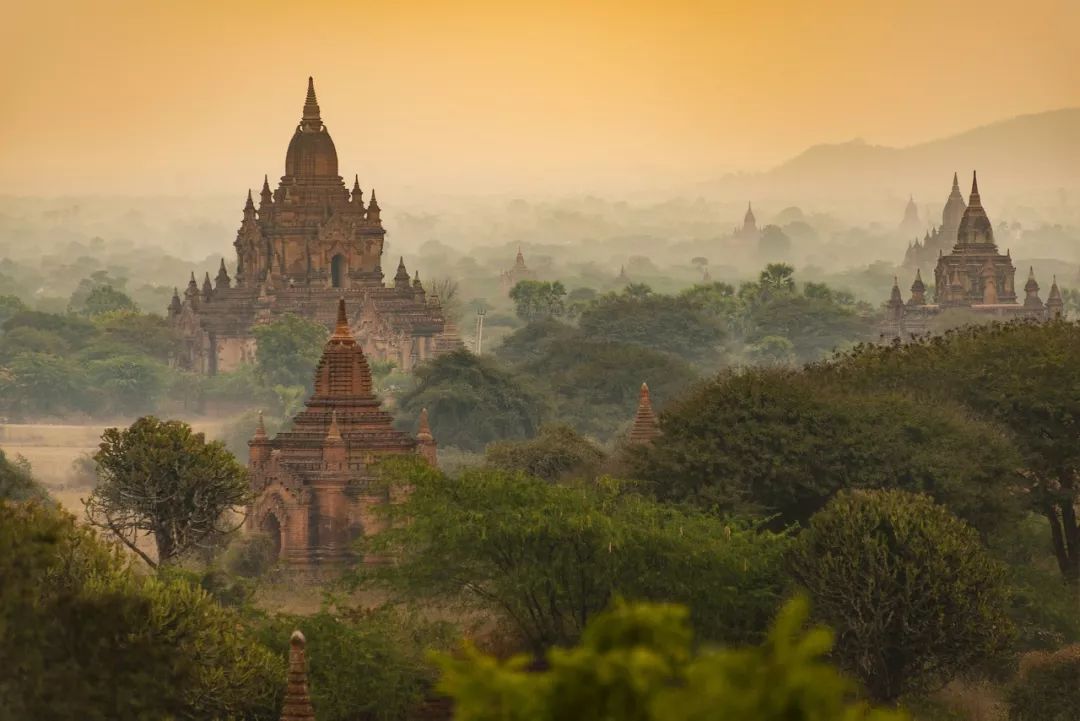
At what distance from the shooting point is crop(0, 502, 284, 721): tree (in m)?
29.9

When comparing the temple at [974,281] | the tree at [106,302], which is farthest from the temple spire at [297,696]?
the tree at [106,302]

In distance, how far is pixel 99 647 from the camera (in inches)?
1224

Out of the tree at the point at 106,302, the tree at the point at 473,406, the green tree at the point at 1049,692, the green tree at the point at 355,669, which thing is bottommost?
the green tree at the point at 1049,692

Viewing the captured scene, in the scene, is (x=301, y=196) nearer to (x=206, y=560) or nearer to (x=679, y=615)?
(x=206, y=560)

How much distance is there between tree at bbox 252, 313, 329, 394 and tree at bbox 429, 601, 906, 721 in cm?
8741

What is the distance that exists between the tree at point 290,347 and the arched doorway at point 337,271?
1548mm

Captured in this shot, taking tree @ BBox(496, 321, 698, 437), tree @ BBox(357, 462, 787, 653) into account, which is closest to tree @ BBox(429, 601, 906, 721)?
tree @ BBox(357, 462, 787, 653)

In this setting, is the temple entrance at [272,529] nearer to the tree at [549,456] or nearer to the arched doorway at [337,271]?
the tree at [549,456]

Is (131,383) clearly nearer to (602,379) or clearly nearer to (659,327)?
(659,327)

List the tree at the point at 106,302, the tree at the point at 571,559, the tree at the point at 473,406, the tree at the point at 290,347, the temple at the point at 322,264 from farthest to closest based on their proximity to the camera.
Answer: the tree at the point at 106,302 → the tree at the point at 290,347 → the temple at the point at 322,264 → the tree at the point at 473,406 → the tree at the point at 571,559

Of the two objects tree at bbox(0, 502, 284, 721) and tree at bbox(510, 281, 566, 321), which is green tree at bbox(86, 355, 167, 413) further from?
tree at bbox(0, 502, 284, 721)

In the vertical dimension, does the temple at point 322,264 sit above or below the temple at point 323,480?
above

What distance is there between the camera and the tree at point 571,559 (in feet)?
138

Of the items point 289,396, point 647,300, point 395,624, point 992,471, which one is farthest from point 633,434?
point 647,300
